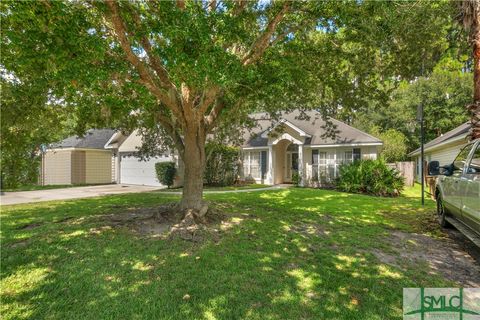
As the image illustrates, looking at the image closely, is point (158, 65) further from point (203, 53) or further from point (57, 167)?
point (57, 167)

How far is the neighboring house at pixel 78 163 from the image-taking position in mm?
22891

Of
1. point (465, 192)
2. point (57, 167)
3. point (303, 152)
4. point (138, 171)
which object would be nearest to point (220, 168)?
point (303, 152)

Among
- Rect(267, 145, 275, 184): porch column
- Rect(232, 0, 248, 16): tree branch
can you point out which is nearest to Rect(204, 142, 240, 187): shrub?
Rect(267, 145, 275, 184): porch column

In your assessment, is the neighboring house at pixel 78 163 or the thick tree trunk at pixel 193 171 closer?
the thick tree trunk at pixel 193 171

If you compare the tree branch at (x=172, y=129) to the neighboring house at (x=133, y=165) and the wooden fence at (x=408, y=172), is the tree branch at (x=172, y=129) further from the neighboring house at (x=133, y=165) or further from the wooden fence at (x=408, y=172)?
the wooden fence at (x=408, y=172)

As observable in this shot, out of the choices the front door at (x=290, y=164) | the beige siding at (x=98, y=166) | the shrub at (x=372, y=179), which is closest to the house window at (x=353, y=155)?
the shrub at (x=372, y=179)

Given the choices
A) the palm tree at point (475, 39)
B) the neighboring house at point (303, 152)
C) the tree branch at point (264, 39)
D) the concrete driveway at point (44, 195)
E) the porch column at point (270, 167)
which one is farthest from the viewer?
the porch column at point (270, 167)

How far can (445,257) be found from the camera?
543cm

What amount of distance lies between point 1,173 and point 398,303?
25.3ft

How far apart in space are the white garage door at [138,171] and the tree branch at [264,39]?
14.6m

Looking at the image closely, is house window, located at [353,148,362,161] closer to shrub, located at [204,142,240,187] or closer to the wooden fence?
the wooden fence

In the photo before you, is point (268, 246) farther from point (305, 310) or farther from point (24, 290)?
point (24, 290)

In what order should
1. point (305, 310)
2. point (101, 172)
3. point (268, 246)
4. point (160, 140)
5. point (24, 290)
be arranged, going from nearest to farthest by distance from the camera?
point (305, 310) < point (24, 290) < point (268, 246) < point (160, 140) < point (101, 172)

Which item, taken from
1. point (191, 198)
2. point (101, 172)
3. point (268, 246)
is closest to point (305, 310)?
point (268, 246)
